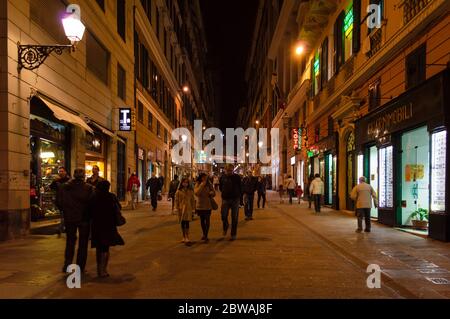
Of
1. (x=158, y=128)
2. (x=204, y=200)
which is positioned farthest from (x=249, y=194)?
(x=158, y=128)

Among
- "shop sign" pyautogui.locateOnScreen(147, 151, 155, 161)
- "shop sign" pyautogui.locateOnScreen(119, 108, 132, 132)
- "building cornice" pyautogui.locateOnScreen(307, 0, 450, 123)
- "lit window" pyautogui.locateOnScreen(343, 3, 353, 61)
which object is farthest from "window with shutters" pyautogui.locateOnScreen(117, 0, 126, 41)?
"building cornice" pyautogui.locateOnScreen(307, 0, 450, 123)

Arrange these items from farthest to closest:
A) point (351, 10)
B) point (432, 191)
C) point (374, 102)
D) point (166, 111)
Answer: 1. point (166, 111)
2. point (351, 10)
3. point (374, 102)
4. point (432, 191)

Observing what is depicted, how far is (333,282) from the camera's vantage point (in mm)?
7457

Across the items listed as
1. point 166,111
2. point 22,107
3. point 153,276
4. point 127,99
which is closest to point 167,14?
point 166,111

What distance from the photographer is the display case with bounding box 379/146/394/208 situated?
592 inches

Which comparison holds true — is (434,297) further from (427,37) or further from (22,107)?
(22,107)

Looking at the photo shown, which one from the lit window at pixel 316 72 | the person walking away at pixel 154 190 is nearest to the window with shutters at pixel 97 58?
the person walking away at pixel 154 190

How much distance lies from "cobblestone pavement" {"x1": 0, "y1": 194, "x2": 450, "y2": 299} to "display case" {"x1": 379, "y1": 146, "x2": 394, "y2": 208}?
1.71 meters

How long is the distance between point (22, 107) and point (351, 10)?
13683mm

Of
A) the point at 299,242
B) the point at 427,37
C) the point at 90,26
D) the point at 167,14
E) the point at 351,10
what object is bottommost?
the point at 299,242

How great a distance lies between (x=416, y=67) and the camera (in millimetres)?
13148

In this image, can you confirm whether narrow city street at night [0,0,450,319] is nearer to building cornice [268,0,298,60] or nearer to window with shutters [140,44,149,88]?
window with shutters [140,44,149,88]

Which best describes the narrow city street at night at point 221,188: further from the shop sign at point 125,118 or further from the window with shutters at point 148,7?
the window with shutters at point 148,7

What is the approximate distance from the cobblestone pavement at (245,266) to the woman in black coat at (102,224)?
359mm
